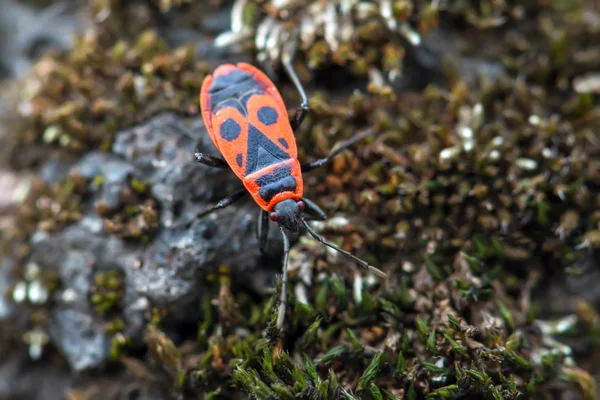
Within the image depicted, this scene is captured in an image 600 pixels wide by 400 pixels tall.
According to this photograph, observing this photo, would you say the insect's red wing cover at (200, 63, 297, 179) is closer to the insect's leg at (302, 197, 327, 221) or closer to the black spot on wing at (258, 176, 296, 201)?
the black spot on wing at (258, 176, 296, 201)

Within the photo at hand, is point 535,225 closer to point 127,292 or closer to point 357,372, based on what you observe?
point 357,372

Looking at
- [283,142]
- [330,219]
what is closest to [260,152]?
[283,142]

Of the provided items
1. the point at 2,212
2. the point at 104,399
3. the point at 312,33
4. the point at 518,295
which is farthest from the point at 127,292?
the point at 518,295

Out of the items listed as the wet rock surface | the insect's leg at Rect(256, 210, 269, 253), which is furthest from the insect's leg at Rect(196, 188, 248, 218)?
the insect's leg at Rect(256, 210, 269, 253)

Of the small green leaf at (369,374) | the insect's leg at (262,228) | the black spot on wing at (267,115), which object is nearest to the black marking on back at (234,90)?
the black spot on wing at (267,115)

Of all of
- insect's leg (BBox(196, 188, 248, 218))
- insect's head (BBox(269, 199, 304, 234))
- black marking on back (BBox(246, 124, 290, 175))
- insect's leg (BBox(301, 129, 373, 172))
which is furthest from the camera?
insect's leg (BBox(301, 129, 373, 172))

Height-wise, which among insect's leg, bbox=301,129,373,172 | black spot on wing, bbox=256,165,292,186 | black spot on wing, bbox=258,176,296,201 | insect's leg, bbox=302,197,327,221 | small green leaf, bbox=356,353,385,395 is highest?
black spot on wing, bbox=256,165,292,186
